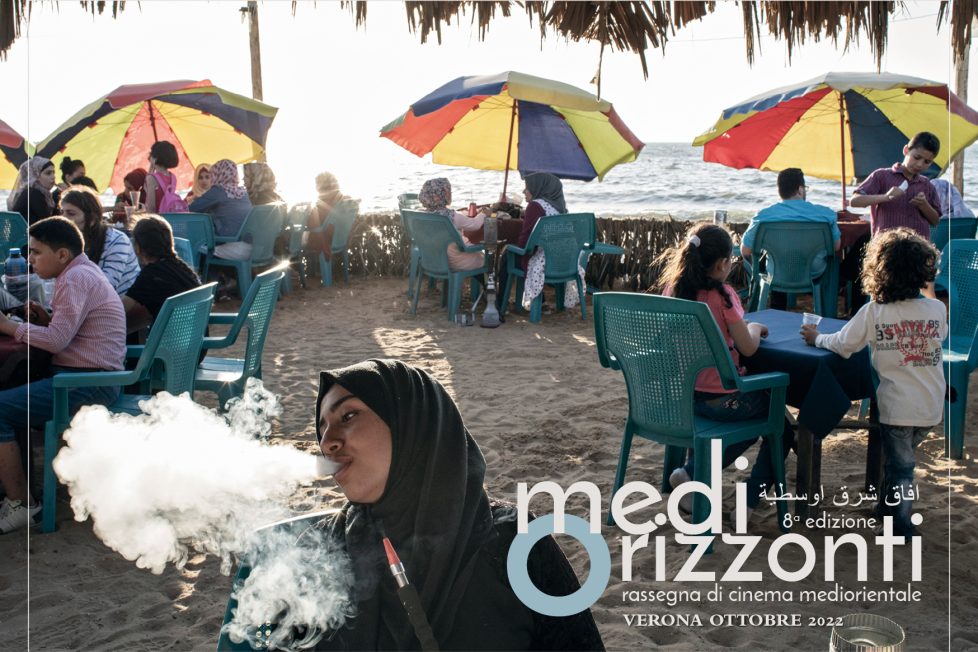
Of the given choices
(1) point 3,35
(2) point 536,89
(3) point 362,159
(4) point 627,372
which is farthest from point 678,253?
(3) point 362,159

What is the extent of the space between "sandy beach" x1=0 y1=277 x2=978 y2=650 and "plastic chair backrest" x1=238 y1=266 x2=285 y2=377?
590 millimetres

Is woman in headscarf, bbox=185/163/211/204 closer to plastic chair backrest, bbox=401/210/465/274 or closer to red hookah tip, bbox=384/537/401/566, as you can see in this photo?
plastic chair backrest, bbox=401/210/465/274

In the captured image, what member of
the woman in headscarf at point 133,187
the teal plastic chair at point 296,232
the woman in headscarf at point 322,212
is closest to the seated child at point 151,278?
the woman in headscarf at point 133,187

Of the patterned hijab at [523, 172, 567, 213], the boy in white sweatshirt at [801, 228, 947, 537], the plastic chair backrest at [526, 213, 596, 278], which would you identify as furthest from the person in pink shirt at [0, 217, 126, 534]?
the patterned hijab at [523, 172, 567, 213]

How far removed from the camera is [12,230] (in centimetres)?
726

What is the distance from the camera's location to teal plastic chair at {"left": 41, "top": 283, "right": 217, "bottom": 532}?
13.2 ft

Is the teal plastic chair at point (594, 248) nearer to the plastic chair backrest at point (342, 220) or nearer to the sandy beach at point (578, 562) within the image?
the sandy beach at point (578, 562)

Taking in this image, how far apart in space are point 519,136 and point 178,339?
654cm

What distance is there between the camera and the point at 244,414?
270cm

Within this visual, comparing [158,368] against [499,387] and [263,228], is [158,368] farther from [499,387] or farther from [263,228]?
[263,228]

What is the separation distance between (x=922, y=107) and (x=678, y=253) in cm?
614

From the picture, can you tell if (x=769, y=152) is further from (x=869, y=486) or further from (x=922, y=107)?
(x=869, y=486)

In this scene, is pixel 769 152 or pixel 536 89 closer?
pixel 536 89

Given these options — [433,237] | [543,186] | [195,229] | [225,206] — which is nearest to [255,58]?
[225,206]
